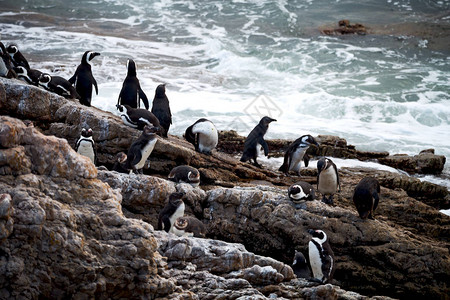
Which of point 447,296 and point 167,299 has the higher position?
point 167,299

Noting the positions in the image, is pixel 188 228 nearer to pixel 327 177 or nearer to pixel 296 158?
pixel 327 177

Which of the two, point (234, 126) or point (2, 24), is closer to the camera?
point (234, 126)

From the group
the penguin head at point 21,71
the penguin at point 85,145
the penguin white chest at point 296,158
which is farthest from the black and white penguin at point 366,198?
the penguin head at point 21,71

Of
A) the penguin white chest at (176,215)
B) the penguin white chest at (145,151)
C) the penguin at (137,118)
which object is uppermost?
the penguin at (137,118)

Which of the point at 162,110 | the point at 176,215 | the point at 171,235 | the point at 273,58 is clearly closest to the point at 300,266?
the point at 176,215

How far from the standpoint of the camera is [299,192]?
24.8 feet

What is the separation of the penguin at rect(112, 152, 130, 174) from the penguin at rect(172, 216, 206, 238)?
5.62 feet

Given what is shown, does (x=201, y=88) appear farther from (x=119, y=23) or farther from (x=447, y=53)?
(x=447, y=53)

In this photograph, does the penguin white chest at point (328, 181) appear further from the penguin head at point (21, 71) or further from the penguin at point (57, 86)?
the penguin head at point (21, 71)

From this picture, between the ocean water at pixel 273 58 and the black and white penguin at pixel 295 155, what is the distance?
145 inches

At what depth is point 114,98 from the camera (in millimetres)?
18328

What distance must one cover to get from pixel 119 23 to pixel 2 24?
19.5ft

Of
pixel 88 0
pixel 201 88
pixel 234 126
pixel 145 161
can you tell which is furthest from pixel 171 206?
pixel 88 0

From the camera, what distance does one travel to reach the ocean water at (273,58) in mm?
18547
